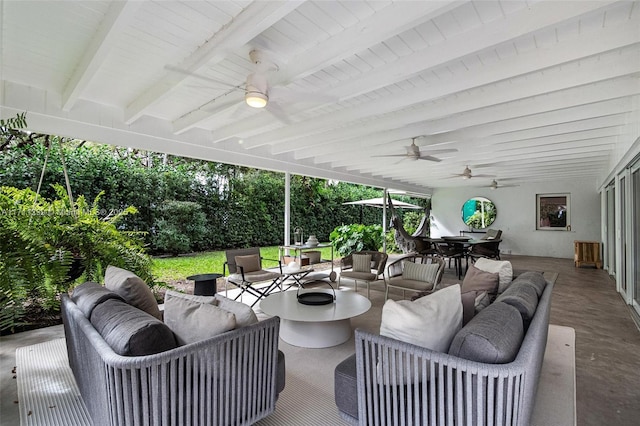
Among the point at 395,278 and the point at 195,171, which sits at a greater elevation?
the point at 195,171

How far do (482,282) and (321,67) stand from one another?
2.34 meters

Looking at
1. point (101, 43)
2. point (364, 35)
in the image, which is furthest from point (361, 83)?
point (101, 43)

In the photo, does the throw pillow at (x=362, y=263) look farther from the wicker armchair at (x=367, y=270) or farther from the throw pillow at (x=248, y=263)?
the throw pillow at (x=248, y=263)

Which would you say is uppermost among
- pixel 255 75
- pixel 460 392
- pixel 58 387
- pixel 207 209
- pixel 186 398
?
pixel 255 75

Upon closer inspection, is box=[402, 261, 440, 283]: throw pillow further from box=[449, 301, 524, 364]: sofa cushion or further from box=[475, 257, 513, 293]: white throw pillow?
box=[449, 301, 524, 364]: sofa cushion

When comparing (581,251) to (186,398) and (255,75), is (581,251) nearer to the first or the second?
(255,75)

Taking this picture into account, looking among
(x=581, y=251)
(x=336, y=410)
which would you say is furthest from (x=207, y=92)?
(x=581, y=251)

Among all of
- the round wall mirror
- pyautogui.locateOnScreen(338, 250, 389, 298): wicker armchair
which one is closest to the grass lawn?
pyautogui.locateOnScreen(338, 250, 389, 298): wicker armchair

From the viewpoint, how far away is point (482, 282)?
111 inches

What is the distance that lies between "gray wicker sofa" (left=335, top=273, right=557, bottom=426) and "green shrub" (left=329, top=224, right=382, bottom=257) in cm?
663

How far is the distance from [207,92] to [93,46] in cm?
111

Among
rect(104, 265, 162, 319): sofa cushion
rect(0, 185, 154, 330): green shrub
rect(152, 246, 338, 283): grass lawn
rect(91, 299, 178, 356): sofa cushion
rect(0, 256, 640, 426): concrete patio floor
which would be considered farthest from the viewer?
rect(152, 246, 338, 283): grass lawn

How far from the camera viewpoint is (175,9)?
6.51 ft

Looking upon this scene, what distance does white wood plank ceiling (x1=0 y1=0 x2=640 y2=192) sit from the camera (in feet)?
6.57
